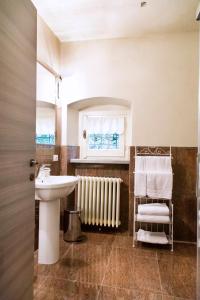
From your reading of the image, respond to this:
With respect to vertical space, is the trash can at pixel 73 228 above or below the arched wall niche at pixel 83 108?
below

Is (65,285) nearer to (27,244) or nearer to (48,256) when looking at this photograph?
(48,256)

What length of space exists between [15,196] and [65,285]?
1036 mm

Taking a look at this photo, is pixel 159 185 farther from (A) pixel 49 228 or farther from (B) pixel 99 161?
(A) pixel 49 228

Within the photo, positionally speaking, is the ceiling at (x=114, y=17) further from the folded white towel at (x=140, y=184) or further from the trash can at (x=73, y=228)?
the trash can at (x=73, y=228)

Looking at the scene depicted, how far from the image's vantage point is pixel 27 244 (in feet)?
4.67

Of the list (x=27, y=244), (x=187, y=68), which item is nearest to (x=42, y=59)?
(x=187, y=68)

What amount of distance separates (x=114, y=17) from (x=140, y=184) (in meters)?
1.91

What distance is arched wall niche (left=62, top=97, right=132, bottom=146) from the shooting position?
307cm

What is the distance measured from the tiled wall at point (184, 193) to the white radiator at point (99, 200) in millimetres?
723

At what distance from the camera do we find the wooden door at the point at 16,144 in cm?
114

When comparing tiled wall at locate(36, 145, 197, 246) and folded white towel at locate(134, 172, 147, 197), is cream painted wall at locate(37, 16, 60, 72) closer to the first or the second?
tiled wall at locate(36, 145, 197, 246)

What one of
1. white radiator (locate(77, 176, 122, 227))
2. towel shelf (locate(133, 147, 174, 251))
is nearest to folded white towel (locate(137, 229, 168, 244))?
towel shelf (locate(133, 147, 174, 251))

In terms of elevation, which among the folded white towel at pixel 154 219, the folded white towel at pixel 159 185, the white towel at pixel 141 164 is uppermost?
the white towel at pixel 141 164

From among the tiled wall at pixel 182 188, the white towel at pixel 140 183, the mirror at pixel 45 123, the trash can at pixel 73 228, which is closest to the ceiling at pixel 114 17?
the mirror at pixel 45 123
